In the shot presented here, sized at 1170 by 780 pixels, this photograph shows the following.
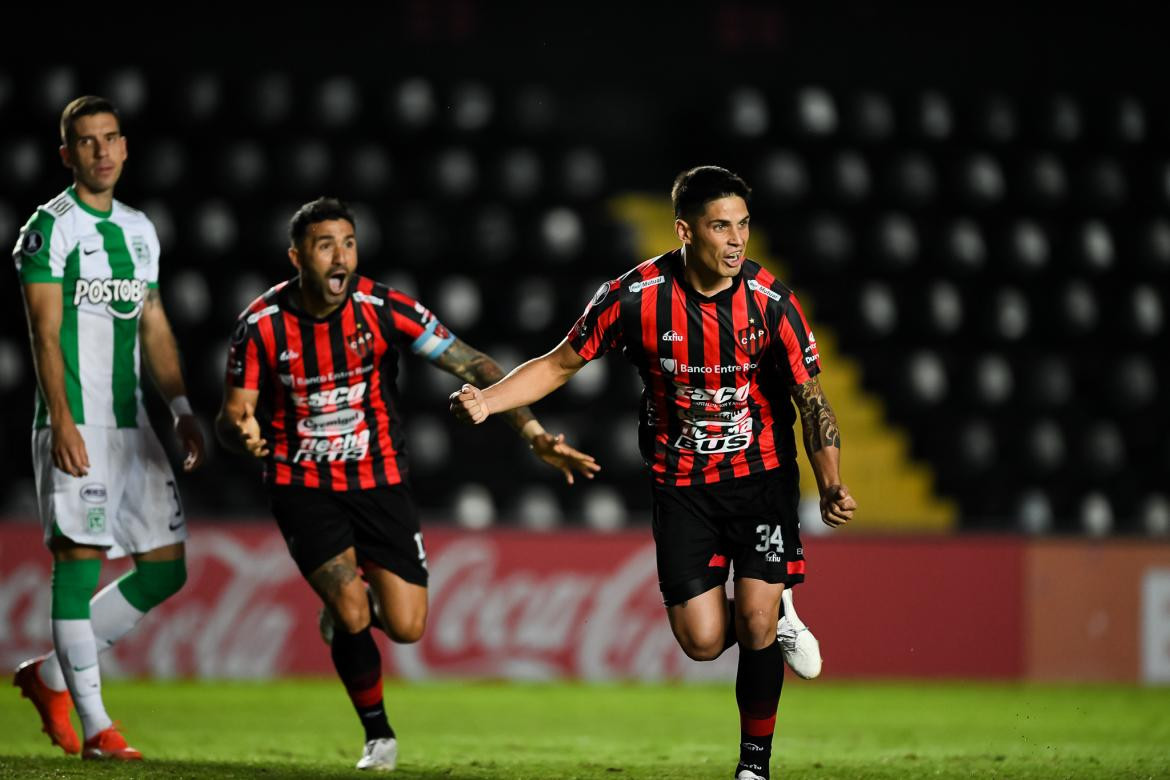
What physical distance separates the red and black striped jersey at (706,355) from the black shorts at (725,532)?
0.17 feet

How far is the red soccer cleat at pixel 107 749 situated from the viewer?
4918 mm

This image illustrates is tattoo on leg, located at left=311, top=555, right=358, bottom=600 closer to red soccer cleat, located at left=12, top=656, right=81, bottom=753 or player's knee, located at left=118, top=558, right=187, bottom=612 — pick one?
player's knee, located at left=118, top=558, right=187, bottom=612

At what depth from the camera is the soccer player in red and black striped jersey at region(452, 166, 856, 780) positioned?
4.63 meters

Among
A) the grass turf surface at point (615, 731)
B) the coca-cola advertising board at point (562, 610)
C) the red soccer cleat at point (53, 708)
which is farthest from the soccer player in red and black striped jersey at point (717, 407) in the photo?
the coca-cola advertising board at point (562, 610)

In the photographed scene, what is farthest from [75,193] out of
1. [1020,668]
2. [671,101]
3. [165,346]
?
[671,101]

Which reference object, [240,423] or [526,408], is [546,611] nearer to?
[526,408]

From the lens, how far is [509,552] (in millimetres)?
8703

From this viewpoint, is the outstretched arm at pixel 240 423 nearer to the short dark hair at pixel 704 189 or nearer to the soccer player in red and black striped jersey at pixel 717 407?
the soccer player in red and black striped jersey at pixel 717 407

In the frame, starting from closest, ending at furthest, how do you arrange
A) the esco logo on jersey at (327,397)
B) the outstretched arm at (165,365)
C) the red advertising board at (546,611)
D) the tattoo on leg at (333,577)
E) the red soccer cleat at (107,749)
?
the red soccer cleat at (107,749)
the tattoo on leg at (333,577)
the esco logo on jersey at (327,397)
the outstretched arm at (165,365)
the red advertising board at (546,611)

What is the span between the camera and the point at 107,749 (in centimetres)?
495

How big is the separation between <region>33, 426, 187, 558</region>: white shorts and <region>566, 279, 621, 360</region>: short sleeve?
1525mm

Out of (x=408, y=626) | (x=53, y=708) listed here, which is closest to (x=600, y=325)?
(x=408, y=626)

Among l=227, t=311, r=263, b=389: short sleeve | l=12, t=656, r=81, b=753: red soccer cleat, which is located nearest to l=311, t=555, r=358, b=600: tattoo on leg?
l=227, t=311, r=263, b=389: short sleeve

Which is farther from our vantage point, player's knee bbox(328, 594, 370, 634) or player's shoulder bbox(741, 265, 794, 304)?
player's knee bbox(328, 594, 370, 634)
